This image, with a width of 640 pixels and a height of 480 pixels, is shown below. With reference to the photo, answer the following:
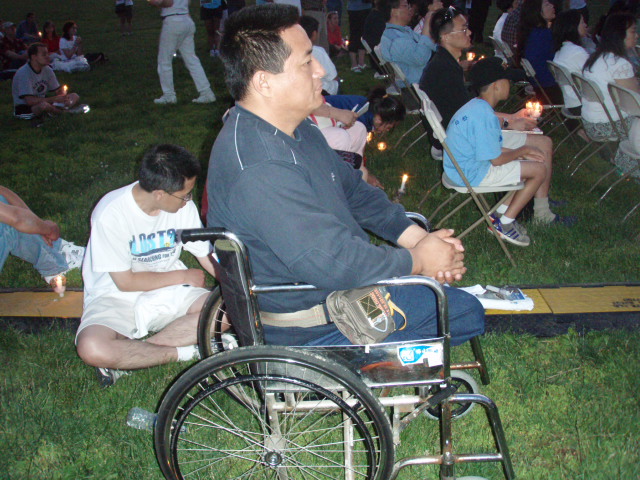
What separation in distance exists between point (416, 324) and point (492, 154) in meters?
2.36

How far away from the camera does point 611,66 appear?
18.5 feet

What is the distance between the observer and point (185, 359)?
10.8 feet

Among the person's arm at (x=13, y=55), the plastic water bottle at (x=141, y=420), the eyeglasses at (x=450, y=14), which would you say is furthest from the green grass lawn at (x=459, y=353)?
the person's arm at (x=13, y=55)

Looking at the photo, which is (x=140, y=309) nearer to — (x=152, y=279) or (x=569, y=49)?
(x=152, y=279)

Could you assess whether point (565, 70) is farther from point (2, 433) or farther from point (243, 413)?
point (2, 433)

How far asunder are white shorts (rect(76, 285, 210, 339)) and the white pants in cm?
661

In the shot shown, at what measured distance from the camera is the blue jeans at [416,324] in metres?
2.21

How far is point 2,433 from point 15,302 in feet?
4.64

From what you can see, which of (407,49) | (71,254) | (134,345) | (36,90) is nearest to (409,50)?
(407,49)

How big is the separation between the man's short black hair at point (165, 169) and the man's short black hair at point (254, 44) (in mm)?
1018

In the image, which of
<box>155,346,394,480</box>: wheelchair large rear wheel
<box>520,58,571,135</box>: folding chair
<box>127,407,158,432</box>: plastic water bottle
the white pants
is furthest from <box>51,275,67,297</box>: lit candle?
the white pants

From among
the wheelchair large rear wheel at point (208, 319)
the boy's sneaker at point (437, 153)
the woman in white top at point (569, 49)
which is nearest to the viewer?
the wheelchair large rear wheel at point (208, 319)

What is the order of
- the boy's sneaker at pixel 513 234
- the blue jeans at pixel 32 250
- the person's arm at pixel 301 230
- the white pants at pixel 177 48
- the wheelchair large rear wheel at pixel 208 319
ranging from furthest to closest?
the white pants at pixel 177 48
the boy's sneaker at pixel 513 234
the blue jeans at pixel 32 250
the wheelchair large rear wheel at pixel 208 319
the person's arm at pixel 301 230

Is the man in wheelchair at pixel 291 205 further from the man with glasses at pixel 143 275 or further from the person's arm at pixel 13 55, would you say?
the person's arm at pixel 13 55
